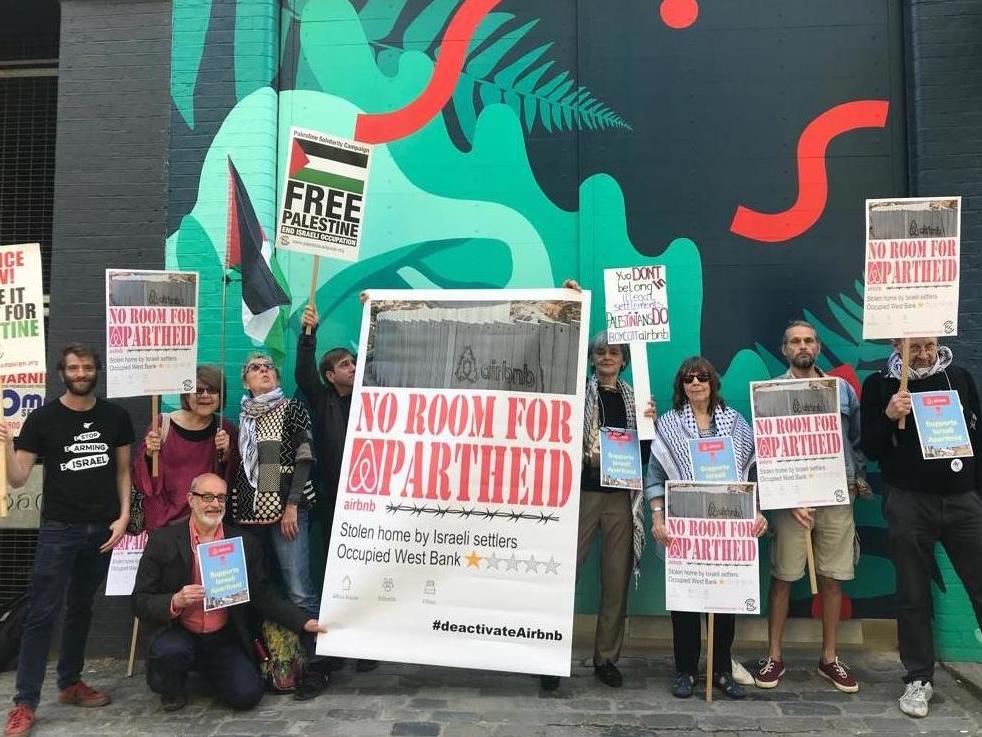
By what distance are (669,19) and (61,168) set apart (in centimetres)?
484

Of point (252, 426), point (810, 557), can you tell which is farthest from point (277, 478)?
point (810, 557)

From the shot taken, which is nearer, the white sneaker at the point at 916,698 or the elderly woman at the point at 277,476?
the white sneaker at the point at 916,698

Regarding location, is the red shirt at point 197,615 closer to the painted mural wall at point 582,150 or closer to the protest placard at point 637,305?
the painted mural wall at point 582,150

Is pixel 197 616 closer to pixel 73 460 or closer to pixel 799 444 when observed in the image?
pixel 73 460

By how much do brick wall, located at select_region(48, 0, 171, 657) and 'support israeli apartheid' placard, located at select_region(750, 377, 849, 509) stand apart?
14.2 feet

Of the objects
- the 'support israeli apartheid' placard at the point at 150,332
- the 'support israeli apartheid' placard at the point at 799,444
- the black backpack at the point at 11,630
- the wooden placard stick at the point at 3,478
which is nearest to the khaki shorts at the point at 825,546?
the 'support israeli apartheid' placard at the point at 799,444

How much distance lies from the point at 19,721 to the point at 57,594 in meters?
0.67

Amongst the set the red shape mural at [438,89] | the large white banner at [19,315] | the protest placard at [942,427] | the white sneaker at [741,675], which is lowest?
the white sneaker at [741,675]

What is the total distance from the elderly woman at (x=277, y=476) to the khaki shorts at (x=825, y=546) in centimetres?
294

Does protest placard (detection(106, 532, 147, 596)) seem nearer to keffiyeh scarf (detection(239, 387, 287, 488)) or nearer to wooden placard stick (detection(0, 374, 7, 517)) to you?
wooden placard stick (detection(0, 374, 7, 517))

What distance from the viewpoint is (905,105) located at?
5117mm

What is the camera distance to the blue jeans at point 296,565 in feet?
14.2

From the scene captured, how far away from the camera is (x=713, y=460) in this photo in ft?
13.4

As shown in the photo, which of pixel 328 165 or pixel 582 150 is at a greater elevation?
pixel 582 150
